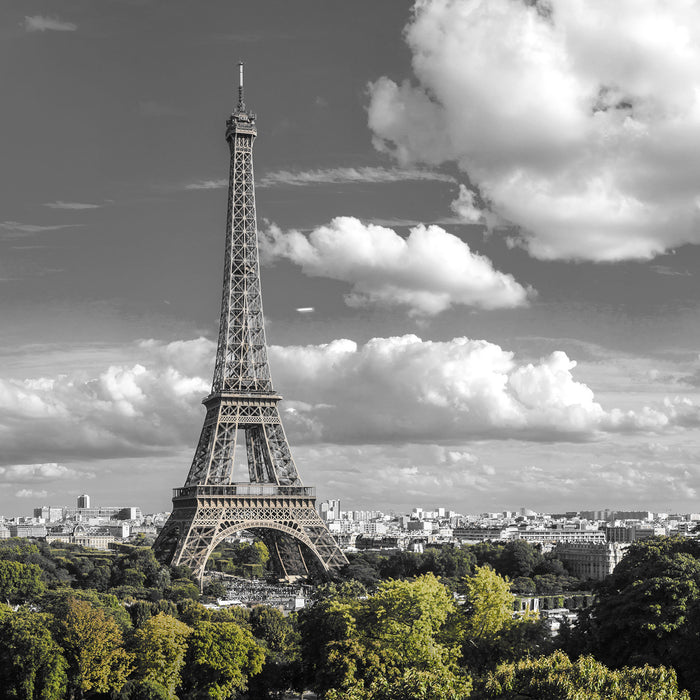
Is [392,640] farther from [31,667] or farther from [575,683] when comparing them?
[31,667]

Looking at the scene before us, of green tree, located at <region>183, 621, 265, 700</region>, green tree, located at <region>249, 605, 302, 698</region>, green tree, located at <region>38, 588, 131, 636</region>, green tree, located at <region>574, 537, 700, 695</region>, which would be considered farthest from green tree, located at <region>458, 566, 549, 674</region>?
green tree, located at <region>38, 588, 131, 636</region>

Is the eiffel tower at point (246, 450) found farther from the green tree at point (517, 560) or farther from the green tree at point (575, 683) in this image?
the green tree at point (575, 683)

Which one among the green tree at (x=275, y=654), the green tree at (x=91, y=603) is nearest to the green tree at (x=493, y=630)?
the green tree at (x=275, y=654)

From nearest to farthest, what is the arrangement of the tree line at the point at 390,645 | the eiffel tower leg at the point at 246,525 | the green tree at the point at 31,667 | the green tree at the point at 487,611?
the tree line at the point at 390,645, the green tree at the point at 487,611, the green tree at the point at 31,667, the eiffel tower leg at the point at 246,525

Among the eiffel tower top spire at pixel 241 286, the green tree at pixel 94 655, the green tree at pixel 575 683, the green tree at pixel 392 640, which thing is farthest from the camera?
the eiffel tower top spire at pixel 241 286

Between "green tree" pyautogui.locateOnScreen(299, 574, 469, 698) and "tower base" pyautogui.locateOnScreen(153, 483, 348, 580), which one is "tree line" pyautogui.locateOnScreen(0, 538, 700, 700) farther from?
"tower base" pyautogui.locateOnScreen(153, 483, 348, 580)

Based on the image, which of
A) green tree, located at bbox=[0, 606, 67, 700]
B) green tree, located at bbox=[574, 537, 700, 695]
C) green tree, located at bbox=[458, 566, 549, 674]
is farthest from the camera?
green tree, located at bbox=[0, 606, 67, 700]

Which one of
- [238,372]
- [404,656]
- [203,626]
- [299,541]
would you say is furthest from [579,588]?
[404,656]
